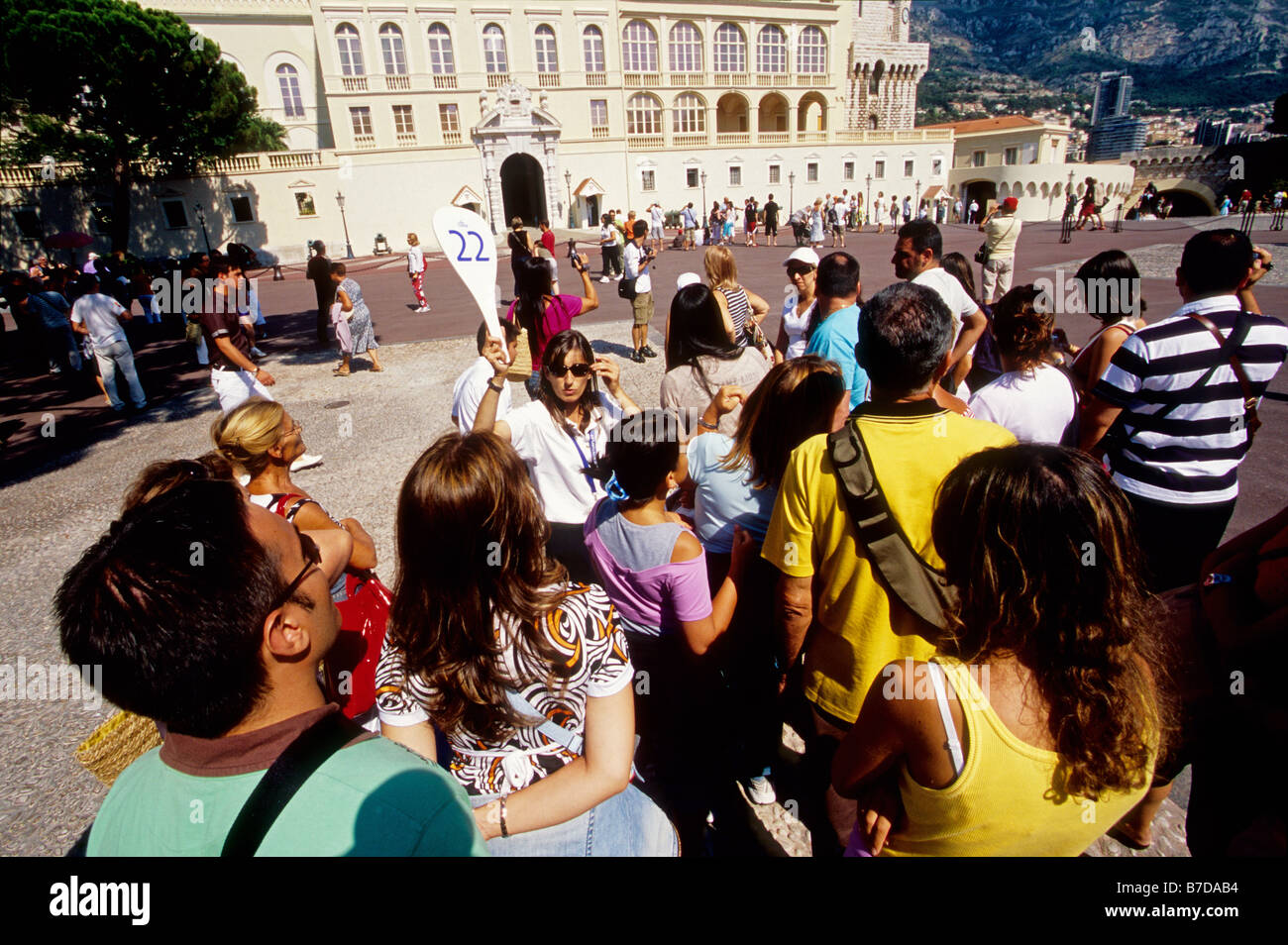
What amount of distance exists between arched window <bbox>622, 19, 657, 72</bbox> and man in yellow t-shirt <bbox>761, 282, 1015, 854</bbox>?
52537 mm

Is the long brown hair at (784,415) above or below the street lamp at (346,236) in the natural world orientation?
below

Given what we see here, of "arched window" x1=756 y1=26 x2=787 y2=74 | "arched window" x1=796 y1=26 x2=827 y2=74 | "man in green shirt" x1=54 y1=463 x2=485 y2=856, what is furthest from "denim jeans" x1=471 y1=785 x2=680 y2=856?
"arched window" x1=796 y1=26 x2=827 y2=74

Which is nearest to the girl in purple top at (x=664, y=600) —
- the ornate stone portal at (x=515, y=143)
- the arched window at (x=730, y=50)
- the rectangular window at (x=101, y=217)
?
the ornate stone portal at (x=515, y=143)

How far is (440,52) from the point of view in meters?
41.5

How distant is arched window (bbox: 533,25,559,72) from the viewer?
4316 cm

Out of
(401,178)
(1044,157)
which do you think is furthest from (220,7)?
(1044,157)

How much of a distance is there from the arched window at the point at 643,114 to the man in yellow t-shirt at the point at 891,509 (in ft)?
167

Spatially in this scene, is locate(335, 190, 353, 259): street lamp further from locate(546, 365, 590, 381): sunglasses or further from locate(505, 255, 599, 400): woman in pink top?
locate(546, 365, 590, 381): sunglasses

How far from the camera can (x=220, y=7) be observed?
4544 centimetres

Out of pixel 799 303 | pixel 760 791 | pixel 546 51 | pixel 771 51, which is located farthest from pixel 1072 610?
pixel 771 51

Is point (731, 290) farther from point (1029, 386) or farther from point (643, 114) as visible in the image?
point (643, 114)

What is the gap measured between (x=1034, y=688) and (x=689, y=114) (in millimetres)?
55768

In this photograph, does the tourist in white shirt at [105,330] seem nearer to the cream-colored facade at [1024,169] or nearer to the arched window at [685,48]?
the arched window at [685,48]

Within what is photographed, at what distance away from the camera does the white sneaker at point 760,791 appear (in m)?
2.83
